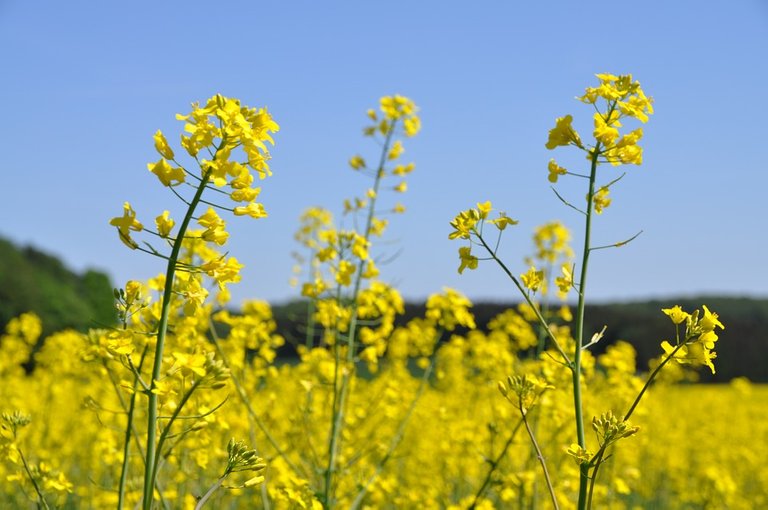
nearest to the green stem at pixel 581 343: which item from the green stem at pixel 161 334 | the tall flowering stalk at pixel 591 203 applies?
the tall flowering stalk at pixel 591 203

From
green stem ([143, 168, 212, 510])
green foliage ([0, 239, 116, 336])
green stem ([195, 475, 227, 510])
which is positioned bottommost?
green foliage ([0, 239, 116, 336])

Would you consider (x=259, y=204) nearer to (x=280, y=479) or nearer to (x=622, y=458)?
(x=280, y=479)

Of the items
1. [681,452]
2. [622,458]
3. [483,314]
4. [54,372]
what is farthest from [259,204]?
[483,314]

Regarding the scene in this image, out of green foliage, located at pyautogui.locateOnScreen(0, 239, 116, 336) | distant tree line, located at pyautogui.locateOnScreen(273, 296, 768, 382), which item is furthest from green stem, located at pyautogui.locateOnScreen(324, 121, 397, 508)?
green foliage, located at pyautogui.locateOnScreen(0, 239, 116, 336)

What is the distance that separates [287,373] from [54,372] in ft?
6.95

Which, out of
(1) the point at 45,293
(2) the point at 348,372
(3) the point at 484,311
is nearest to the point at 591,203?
(2) the point at 348,372

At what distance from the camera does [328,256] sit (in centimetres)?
438

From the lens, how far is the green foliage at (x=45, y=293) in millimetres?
22922

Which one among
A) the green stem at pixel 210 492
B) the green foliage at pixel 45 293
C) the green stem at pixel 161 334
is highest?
the green stem at pixel 161 334

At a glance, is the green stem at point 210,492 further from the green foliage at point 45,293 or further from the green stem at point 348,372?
the green foliage at point 45,293

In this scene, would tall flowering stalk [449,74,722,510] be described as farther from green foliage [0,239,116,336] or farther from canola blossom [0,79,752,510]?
green foliage [0,239,116,336]

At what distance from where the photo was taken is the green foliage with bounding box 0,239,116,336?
22922 millimetres

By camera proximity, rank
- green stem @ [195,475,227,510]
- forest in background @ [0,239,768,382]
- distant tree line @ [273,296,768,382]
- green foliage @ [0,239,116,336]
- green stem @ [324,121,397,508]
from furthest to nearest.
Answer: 1. green foliage @ [0,239,116,336]
2. forest in background @ [0,239,768,382]
3. distant tree line @ [273,296,768,382]
4. green stem @ [324,121,397,508]
5. green stem @ [195,475,227,510]

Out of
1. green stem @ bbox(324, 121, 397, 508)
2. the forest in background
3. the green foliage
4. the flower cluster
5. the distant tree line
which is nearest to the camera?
the flower cluster
